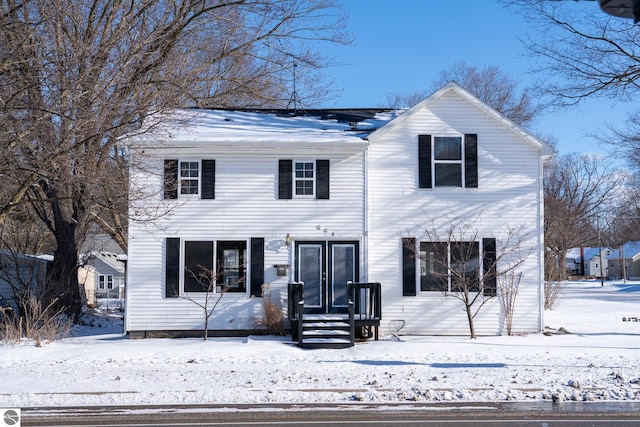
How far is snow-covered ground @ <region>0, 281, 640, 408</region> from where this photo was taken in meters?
10.6

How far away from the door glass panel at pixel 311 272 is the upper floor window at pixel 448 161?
11.8 ft

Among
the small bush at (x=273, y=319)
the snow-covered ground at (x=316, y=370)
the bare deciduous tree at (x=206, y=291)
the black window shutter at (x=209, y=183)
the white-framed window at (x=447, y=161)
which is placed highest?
the white-framed window at (x=447, y=161)

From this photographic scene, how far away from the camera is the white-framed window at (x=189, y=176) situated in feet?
61.0

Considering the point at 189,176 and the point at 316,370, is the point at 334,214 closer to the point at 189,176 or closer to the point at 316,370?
the point at 189,176

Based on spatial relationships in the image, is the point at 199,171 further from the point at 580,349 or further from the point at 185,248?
the point at 580,349

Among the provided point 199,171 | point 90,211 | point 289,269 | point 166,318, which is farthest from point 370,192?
point 90,211

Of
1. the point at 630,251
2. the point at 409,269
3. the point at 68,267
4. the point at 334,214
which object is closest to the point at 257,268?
the point at 334,214

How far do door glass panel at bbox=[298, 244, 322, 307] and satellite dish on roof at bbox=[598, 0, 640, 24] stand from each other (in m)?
15.1

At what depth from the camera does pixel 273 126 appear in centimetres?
2052

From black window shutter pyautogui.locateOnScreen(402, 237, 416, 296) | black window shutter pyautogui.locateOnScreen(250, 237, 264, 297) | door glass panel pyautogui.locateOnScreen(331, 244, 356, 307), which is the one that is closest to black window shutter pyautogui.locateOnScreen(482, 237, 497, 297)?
black window shutter pyautogui.locateOnScreen(402, 237, 416, 296)

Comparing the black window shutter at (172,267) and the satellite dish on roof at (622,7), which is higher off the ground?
the satellite dish on roof at (622,7)

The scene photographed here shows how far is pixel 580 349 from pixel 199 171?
430 inches

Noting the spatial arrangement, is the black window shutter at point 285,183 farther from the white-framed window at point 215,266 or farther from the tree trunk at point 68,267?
the tree trunk at point 68,267

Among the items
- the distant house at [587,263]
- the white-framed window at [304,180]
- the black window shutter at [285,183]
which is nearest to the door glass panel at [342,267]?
the white-framed window at [304,180]
